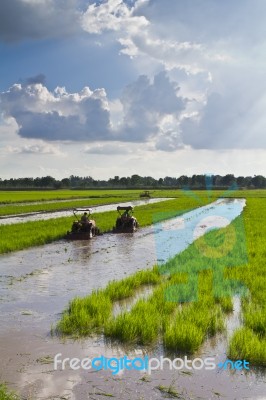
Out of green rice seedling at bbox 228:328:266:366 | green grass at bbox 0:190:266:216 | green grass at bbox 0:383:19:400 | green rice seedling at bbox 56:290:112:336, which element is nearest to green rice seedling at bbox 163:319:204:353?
green rice seedling at bbox 228:328:266:366

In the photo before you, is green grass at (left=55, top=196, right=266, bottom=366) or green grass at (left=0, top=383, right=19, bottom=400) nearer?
green grass at (left=0, top=383, right=19, bottom=400)

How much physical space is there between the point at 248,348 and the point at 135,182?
158 metres

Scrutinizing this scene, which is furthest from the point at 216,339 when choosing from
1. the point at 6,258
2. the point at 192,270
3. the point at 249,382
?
the point at 6,258

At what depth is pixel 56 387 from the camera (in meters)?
4.34

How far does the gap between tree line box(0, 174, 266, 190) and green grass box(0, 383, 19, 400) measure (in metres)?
128

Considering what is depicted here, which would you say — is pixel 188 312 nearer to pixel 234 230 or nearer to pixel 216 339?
pixel 216 339

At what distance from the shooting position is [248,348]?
5.02m

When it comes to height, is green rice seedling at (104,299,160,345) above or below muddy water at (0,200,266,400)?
above

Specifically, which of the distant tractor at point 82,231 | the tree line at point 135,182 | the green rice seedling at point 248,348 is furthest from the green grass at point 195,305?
the tree line at point 135,182

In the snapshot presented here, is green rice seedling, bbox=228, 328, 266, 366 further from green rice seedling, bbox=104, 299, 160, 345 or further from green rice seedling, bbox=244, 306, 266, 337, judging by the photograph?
green rice seedling, bbox=104, 299, 160, 345

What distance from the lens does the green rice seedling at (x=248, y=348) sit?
489 centimetres

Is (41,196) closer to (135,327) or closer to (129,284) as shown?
(129,284)

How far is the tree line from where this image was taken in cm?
14150

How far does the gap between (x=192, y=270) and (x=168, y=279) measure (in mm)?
1003
